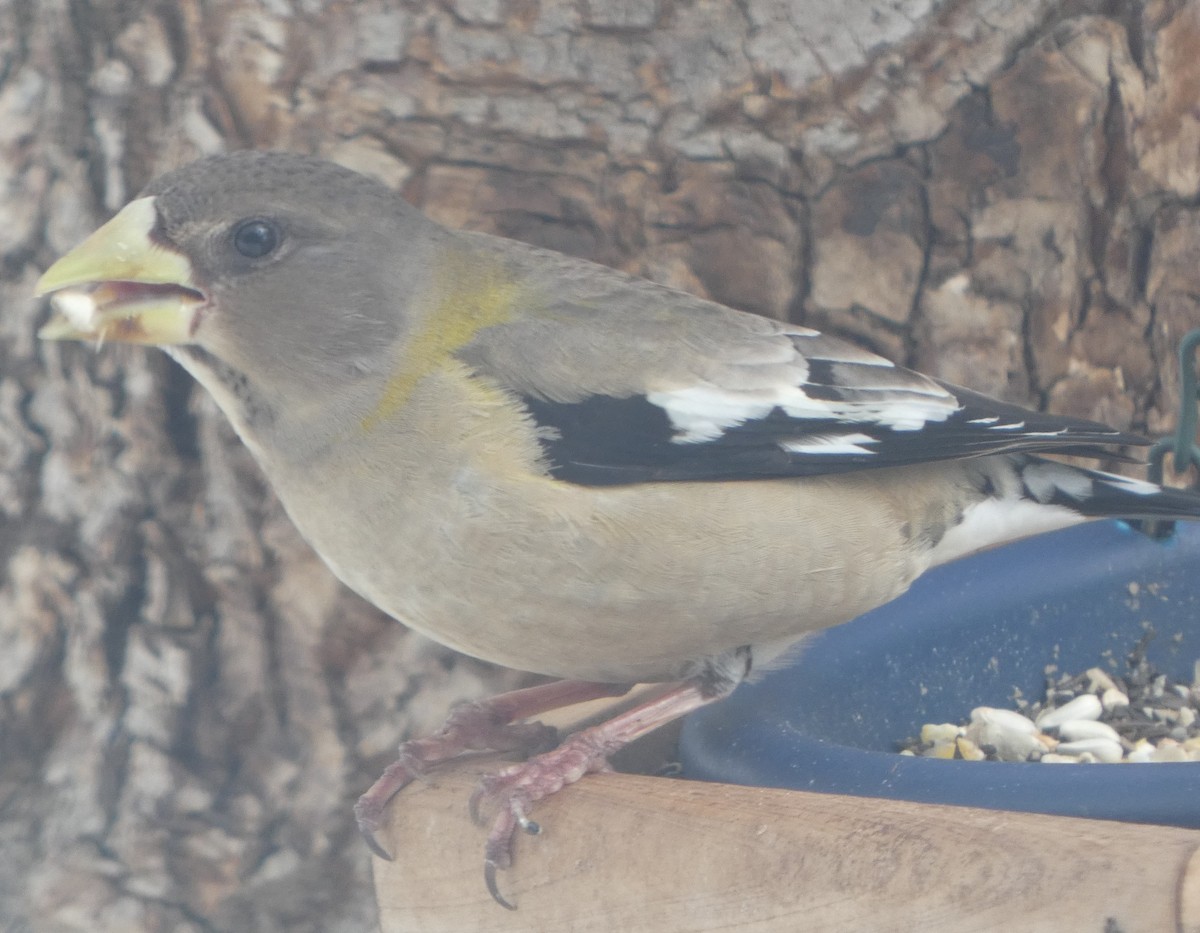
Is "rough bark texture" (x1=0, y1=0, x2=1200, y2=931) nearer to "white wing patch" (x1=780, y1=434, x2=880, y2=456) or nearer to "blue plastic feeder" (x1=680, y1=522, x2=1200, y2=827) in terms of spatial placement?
"blue plastic feeder" (x1=680, y1=522, x2=1200, y2=827)

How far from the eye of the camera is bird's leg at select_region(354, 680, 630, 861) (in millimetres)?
2590

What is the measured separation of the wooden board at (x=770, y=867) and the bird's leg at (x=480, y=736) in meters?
0.04

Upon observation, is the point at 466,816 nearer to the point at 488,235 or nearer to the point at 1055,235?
the point at 488,235

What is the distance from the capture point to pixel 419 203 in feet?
10.2

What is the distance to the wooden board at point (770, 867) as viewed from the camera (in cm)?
171

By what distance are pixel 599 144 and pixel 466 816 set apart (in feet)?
4.43

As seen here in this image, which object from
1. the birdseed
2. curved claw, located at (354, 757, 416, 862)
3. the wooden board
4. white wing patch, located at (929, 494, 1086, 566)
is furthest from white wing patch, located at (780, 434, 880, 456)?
curved claw, located at (354, 757, 416, 862)

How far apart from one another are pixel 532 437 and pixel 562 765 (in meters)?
0.54

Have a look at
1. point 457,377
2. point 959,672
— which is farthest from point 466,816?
point 959,672

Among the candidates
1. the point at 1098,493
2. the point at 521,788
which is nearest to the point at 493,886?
the point at 521,788

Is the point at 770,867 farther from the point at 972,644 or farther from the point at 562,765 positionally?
the point at 972,644

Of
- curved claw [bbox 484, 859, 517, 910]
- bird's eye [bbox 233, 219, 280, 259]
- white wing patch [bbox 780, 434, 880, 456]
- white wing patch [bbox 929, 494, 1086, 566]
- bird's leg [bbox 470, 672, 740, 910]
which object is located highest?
bird's eye [bbox 233, 219, 280, 259]

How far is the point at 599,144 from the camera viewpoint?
3.02m

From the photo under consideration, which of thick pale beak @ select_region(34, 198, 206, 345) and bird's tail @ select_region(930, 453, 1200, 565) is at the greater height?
thick pale beak @ select_region(34, 198, 206, 345)
